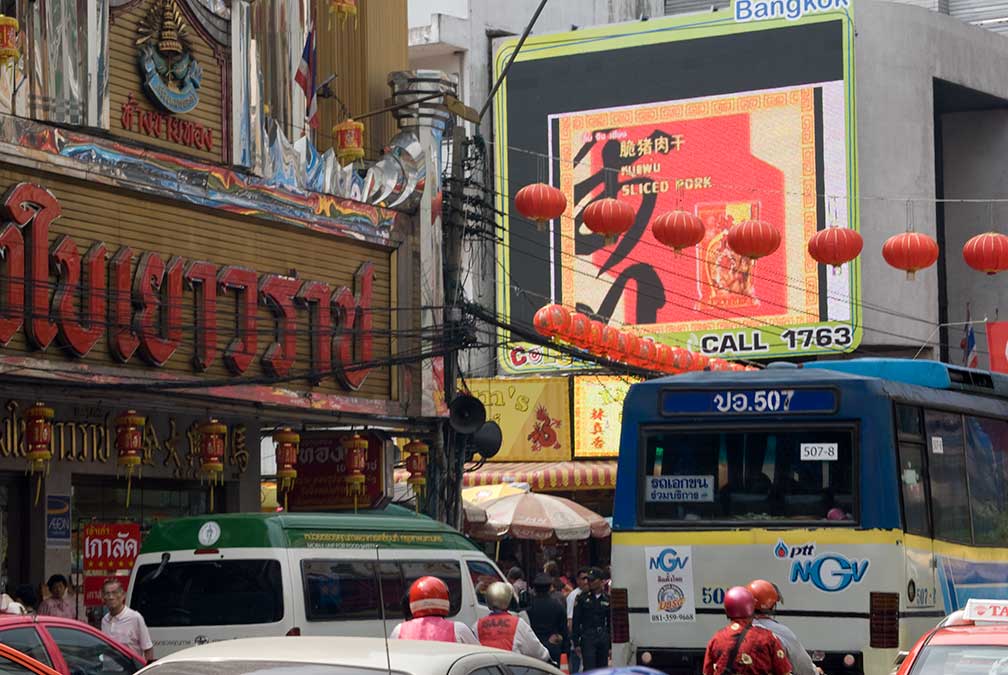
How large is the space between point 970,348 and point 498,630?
36.7 metres

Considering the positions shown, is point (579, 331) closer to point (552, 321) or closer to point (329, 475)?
point (552, 321)

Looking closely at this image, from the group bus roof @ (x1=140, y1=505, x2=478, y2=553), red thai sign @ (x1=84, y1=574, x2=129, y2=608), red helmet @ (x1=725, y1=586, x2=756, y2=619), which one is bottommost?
red thai sign @ (x1=84, y1=574, x2=129, y2=608)

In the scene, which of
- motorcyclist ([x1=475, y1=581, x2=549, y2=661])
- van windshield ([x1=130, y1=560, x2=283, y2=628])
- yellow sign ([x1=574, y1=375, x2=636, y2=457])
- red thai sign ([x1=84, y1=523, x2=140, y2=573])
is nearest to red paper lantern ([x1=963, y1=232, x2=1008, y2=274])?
red thai sign ([x1=84, y1=523, x2=140, y2=573])

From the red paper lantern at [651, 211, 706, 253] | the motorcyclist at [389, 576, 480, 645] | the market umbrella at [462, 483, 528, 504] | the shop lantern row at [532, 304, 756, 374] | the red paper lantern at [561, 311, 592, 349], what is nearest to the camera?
the motorcyclist at [389, 576, 480, 645]

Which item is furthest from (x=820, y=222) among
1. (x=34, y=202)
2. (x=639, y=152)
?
(x=34, y=202)

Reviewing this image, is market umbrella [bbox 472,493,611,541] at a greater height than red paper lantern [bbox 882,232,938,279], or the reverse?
red paper lantern [bbox 882,232,938,279]

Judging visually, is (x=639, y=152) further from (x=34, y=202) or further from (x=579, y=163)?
(x=34, y=202)

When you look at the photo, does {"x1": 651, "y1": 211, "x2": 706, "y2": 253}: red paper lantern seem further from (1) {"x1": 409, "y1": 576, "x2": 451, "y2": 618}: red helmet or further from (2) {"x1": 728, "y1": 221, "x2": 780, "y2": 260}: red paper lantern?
(1) {"x1": 409, "y1": 576, "x2": 451, "y2": 618}: red helmet

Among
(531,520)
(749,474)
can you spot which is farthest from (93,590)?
(531,520)

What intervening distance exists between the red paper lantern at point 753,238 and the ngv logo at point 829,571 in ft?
45.1

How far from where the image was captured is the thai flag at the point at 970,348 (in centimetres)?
4778

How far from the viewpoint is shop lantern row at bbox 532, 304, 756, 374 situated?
34406mm

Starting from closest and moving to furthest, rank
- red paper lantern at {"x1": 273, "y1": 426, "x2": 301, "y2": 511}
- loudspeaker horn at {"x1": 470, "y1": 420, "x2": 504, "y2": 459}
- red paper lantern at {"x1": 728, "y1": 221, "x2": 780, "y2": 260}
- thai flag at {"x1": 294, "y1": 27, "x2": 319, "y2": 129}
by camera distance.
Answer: red paper lantern at {"x1": 273, "y1": 426, "x2": 301, "y2": 511} → thai flag at {"x1": 294, "y1": 27, "x2": 319, "y2": 129} → loudspeaker horn at {"x1": 470, "y1": 420, "x2": 504, "y2": 459} → red paper lantern at {"x1": 728, "y1": 221, "x2": 780, "y2": 260}

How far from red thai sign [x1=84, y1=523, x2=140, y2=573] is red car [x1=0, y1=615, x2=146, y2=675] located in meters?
9.61
